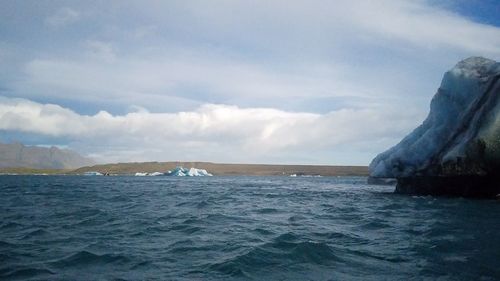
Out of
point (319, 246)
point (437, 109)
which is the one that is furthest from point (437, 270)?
point (437, 109)

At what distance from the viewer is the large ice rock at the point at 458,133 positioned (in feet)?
86.9

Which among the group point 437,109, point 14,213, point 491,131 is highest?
point 437,109

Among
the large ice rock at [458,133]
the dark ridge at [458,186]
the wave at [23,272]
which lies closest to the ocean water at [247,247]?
the wave at [23,272]

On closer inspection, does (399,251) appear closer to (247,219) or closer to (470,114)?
A: (247,219)

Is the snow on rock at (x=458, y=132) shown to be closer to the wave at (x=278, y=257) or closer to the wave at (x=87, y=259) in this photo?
the wave at (x=278, y=257)

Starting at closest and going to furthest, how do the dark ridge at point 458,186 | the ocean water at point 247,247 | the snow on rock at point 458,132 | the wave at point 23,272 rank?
the wave at point 23,272, the ocean water at point 247,247, the snow on rock at point 458,132, the dark ridge at point 458,186

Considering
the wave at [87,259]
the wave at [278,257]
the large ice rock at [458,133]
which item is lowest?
the wave at [87,259]

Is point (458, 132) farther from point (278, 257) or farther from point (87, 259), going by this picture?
point (87, 259)

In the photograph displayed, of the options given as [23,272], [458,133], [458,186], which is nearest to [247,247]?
[23,272]

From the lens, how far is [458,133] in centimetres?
3039

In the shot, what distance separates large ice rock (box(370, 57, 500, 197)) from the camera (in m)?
26.5

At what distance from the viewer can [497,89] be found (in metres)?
28.5

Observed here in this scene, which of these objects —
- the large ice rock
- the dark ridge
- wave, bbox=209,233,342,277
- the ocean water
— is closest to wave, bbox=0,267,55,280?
the ocean water

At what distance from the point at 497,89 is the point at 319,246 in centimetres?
2470
